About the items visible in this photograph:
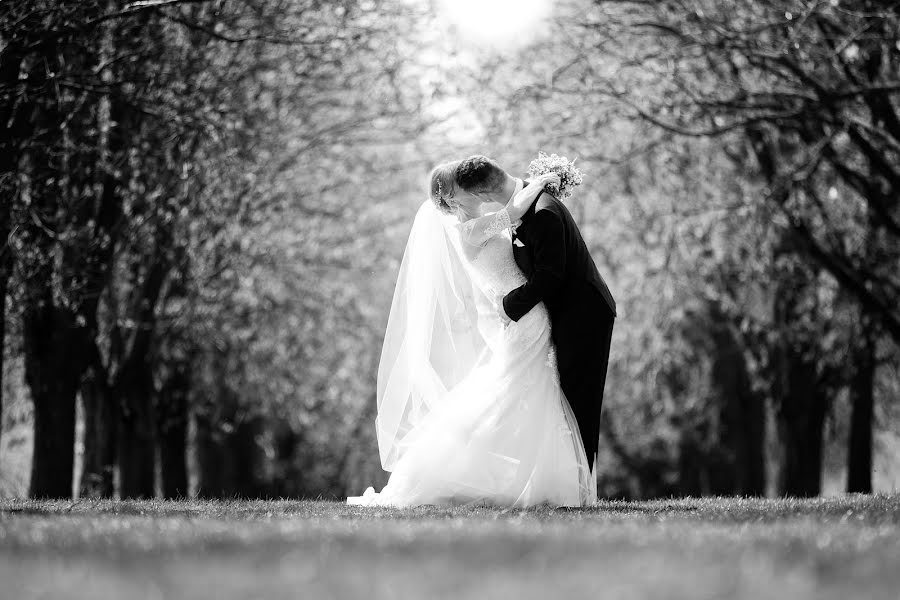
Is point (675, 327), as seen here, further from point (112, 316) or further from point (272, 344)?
point (112, 316)

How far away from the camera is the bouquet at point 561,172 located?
838 cm

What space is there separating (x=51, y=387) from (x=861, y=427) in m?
10.9

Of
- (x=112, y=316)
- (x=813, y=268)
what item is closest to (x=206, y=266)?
(x=112, y=316)

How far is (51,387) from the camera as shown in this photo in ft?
39.3

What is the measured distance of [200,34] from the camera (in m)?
13.3

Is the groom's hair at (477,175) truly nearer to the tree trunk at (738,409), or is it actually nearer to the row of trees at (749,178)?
the row of trees at (749,178)

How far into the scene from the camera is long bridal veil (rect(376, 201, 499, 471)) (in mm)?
8562

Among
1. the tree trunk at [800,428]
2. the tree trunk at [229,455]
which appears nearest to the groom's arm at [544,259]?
the tree trunk at [800,428]

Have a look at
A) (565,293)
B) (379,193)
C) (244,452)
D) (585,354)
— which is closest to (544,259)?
(565,293)

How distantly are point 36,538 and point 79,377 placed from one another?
7567 millimetres

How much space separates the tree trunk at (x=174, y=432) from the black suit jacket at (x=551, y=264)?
34.4 ft

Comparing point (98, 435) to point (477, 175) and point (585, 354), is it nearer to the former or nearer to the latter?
point (477, 175)

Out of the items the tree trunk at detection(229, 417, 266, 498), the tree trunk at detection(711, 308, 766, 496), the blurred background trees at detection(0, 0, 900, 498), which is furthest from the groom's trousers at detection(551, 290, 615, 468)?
the tree trunk at detection(229, 417, 266, 498)

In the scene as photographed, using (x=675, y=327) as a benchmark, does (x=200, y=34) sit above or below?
above
